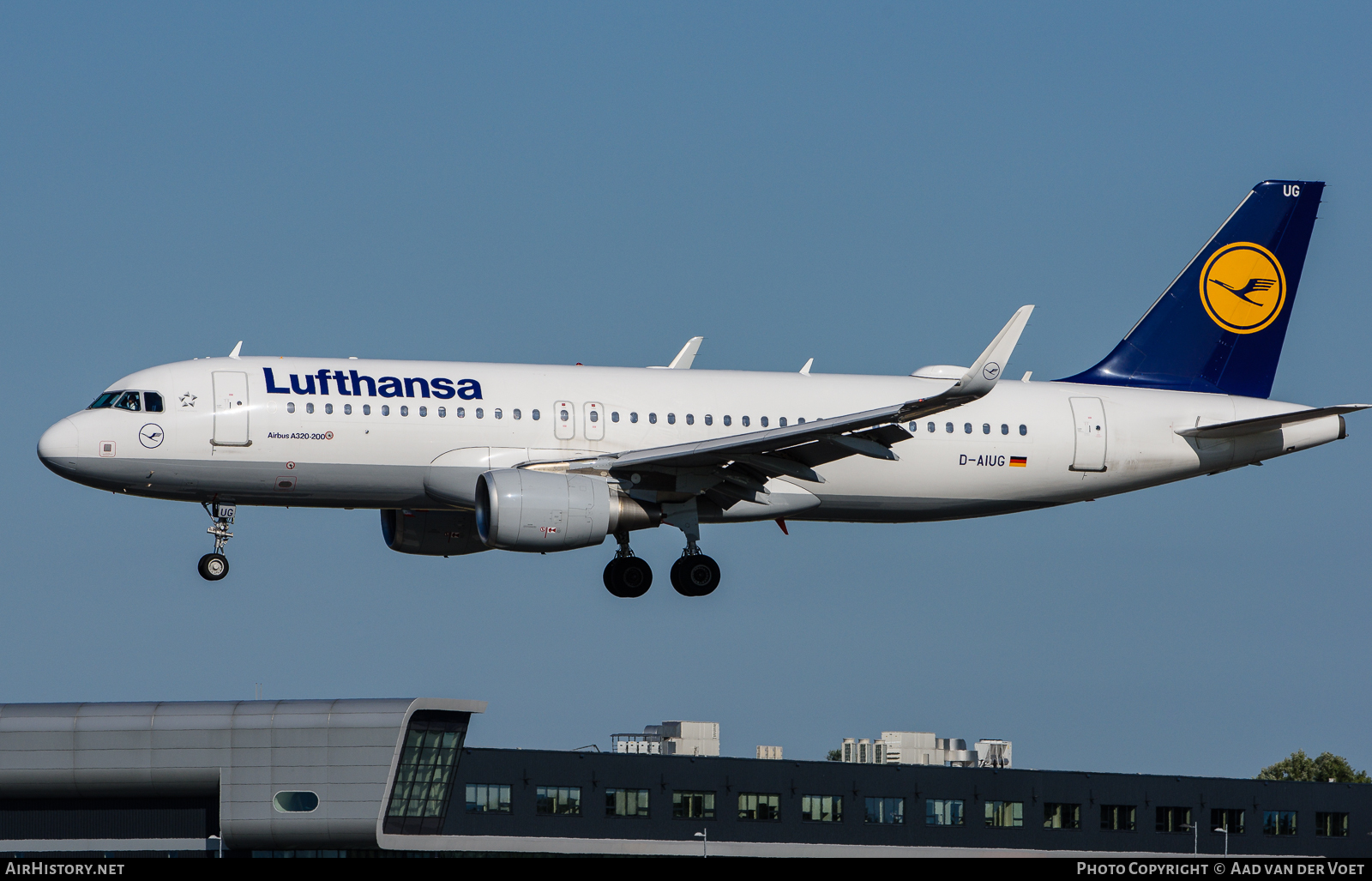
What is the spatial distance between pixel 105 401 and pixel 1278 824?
4971 cm

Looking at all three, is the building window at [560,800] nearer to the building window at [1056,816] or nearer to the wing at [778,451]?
the building window at [1056,816]

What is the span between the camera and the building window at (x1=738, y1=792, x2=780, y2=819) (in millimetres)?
61344

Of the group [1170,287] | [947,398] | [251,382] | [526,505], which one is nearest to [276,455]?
[251,382]

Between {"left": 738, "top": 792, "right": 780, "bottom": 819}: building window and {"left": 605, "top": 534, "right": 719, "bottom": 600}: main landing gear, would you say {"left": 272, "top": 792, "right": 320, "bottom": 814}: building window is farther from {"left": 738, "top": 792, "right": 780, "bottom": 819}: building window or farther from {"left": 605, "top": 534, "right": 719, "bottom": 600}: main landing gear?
{"left": 605, "top": 534, "right": 719, "bottom": 600}: main landing gear

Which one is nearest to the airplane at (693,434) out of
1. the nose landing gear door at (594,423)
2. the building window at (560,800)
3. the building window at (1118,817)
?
the nose landing gear door at (594,423)

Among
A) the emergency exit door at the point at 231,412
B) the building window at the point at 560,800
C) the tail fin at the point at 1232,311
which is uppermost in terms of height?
the tail fin at the point at 1232,311

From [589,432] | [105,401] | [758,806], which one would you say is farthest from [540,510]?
[758,806]

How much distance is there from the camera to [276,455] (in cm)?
3334

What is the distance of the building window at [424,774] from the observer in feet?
195

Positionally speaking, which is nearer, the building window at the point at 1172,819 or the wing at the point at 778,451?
the wing at the point at 778,451

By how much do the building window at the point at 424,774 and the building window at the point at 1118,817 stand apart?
2414 cm

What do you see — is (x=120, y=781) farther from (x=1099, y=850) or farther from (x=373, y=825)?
(x=1099, y=850)

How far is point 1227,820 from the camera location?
66000 millimetres

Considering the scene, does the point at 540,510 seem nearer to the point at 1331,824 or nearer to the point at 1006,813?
the point at 1006,813
